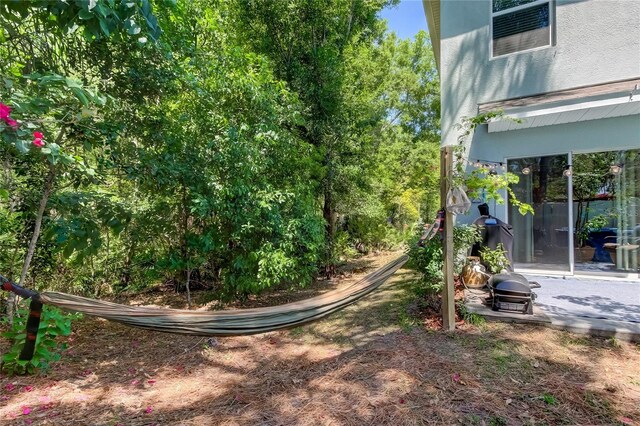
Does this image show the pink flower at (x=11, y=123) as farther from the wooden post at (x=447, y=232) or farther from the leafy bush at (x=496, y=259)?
the leafy bush at (x=496, y=259)

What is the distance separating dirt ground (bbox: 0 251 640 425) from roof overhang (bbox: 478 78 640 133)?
9.50 feet

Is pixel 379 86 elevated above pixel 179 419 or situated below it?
above

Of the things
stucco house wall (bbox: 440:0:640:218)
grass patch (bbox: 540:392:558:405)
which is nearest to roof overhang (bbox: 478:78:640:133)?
stucco house wall (bbox: 440:0:640:218)

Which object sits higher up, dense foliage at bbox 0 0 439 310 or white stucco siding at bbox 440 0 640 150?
white stucco siding at bbox 440 0 640 150

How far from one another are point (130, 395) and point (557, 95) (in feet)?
20.7

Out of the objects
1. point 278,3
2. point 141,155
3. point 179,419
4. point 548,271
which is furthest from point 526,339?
point 278,3

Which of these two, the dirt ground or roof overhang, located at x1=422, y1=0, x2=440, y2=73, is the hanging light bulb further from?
roof overhang, located at x1=422, y1=0, x2=440, y2=73

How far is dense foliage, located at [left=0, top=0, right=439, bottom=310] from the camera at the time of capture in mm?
2514

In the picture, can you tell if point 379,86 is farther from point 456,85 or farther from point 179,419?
point 179,419

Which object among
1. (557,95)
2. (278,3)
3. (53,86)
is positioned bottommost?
(53,86)

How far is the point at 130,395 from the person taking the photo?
258 cm

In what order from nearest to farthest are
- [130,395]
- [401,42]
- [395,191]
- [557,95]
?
[130,395], [557,95], [395,191], [401,42]

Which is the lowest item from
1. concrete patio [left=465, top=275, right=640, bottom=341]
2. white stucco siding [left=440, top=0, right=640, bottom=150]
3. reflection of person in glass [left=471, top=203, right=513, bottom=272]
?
concrete patio [left=465, top=275, right=640, bottom=341]

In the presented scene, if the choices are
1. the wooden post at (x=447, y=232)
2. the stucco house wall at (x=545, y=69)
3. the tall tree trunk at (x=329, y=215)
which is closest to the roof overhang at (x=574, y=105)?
the stucco house wall at (x=545, y=69)
